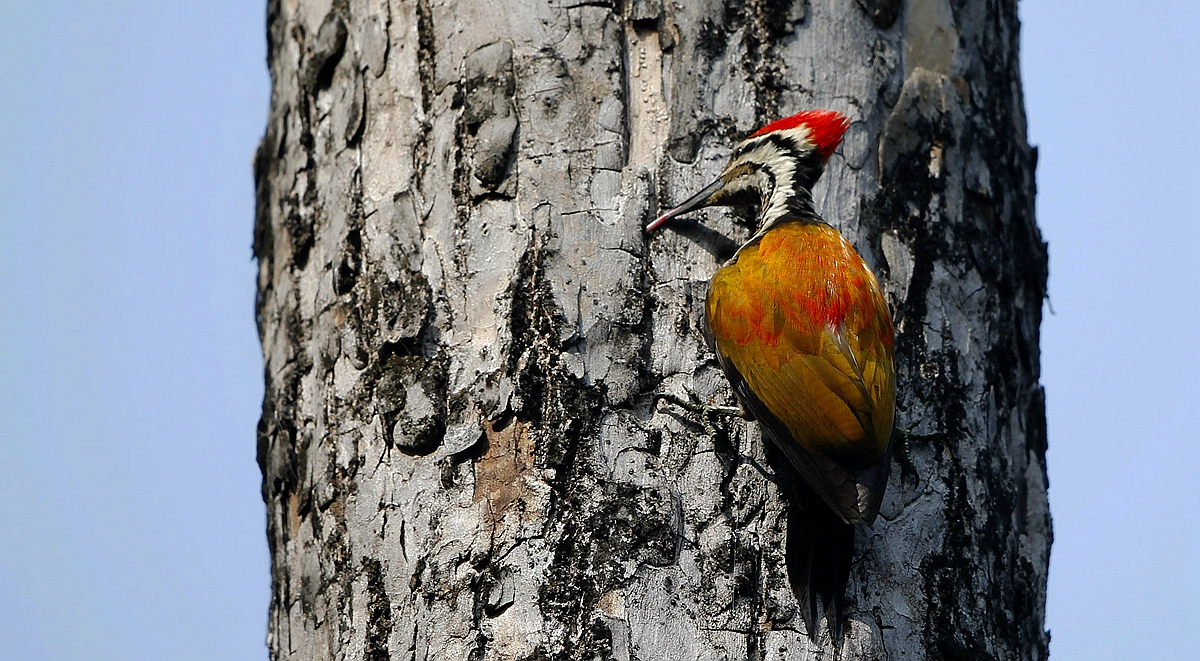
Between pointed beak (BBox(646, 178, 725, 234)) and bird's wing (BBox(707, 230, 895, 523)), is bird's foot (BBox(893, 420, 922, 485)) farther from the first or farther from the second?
pointed beak (BBox(646, 178, 725, 234))

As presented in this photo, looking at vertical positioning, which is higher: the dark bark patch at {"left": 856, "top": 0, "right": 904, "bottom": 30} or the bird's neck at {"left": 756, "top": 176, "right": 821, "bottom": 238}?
the dark bark patch at {"left": 856, "top": 0, "right": 904, "bottom": 30}

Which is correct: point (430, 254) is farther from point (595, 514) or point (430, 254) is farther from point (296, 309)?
point (595, 514)

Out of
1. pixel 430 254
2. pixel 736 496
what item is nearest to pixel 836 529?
pixel 736 496

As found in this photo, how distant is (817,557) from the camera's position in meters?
2.73

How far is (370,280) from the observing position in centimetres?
315

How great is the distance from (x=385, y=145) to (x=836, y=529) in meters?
1.58

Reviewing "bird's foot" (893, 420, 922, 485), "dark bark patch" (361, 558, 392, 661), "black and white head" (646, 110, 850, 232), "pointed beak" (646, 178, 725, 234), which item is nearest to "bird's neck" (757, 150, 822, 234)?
"black and white head" (646, 110, 850, 232)

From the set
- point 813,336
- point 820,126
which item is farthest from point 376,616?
point 820,126

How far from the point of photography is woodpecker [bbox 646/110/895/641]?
2.76 meters

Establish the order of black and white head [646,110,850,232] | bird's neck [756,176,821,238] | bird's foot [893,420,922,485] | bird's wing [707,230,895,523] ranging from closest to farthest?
bird's wing [707,230,895,523], bird's foot [893,420,922,485], black and white head [646,110,850,232], bird's neck [756,176,821,238]

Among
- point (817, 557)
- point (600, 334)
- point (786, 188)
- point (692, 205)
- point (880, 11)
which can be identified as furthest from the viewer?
point (880, 11)

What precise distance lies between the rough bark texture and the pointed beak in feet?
0.11

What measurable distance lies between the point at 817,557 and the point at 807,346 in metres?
0.63

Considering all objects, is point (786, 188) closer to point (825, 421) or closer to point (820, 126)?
point (820, 126)
